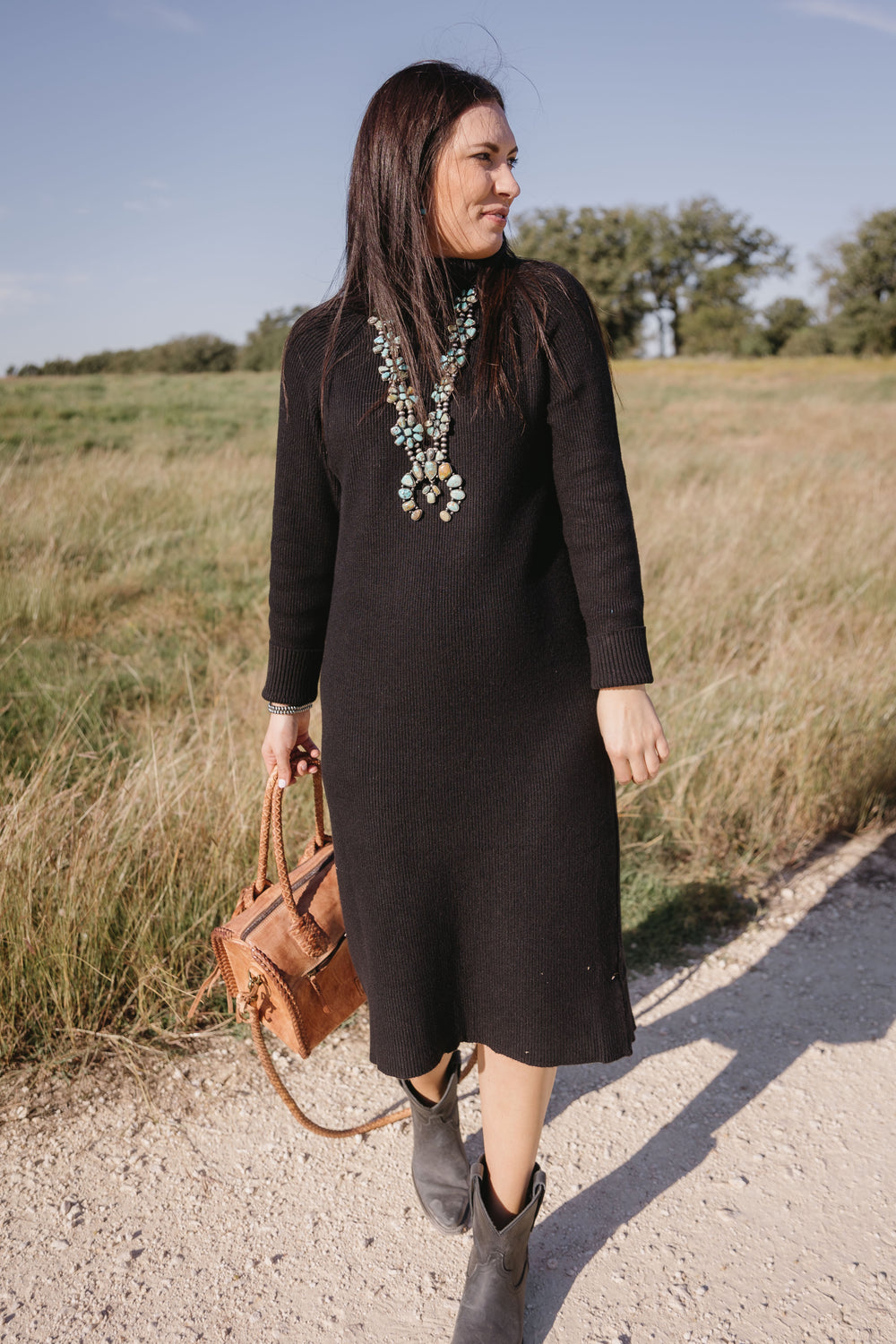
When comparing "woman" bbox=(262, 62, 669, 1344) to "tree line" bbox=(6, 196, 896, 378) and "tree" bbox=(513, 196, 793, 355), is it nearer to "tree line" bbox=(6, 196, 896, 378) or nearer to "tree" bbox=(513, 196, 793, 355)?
"tree line" bbox=(6, 196, 896, 378)

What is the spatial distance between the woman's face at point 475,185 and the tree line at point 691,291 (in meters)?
33.7

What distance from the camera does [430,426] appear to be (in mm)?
1410

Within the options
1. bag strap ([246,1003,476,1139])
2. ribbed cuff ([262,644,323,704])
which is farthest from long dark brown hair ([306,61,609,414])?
bag strap ([246,1003,476,1139])

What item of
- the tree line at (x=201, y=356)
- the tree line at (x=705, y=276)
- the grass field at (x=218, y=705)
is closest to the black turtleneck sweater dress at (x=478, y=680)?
the grass field at (x=218, y=705)

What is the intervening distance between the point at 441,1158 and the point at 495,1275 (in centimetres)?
30

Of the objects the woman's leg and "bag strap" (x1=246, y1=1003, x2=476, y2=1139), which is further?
"bag strap" (x1=246, y1=1003, x2=476, y2=1139)

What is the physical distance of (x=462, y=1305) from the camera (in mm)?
1634

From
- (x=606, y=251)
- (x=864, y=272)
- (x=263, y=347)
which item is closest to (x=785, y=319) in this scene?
(x=864, y=272)

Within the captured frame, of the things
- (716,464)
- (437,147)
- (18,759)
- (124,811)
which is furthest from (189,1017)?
(716,464)

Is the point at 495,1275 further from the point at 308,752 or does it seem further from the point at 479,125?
the point at 479,125

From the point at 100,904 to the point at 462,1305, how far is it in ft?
4.47

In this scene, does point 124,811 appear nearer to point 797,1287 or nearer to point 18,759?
point 18,759

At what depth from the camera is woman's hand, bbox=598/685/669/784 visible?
1.44 m

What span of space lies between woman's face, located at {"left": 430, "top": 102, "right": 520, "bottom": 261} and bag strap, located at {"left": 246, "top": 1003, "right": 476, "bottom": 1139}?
4.71ft
